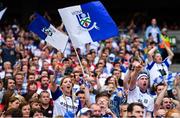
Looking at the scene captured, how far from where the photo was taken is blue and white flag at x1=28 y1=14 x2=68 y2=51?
11.5m

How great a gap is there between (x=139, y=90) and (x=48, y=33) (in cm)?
292

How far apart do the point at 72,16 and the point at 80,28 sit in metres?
0.26

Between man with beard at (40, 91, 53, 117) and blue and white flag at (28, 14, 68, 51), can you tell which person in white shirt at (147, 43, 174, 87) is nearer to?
blue and white flag at (28, 14, 68, 51)

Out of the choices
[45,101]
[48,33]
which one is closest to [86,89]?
[45,101]

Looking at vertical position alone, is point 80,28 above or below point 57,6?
below

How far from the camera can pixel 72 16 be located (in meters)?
10.8

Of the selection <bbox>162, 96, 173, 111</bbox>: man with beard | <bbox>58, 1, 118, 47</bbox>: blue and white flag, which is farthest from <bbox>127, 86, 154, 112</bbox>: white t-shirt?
<bbox>58, 1, 118, 47</bbox>: blue and white flag

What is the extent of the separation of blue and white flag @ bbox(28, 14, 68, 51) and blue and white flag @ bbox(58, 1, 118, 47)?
0.75 metres

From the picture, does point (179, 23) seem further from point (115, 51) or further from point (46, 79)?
point (46, 79)

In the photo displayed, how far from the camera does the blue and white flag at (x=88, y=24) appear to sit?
10.7m

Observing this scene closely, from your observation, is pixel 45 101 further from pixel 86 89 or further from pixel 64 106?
pixel 86 89

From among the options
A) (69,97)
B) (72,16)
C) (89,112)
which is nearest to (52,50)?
(72,16)

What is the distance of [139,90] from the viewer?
938 centimetres

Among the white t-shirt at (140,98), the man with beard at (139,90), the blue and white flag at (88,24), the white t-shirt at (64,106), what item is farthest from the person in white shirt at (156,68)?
the white t-shirt at (64,106)
